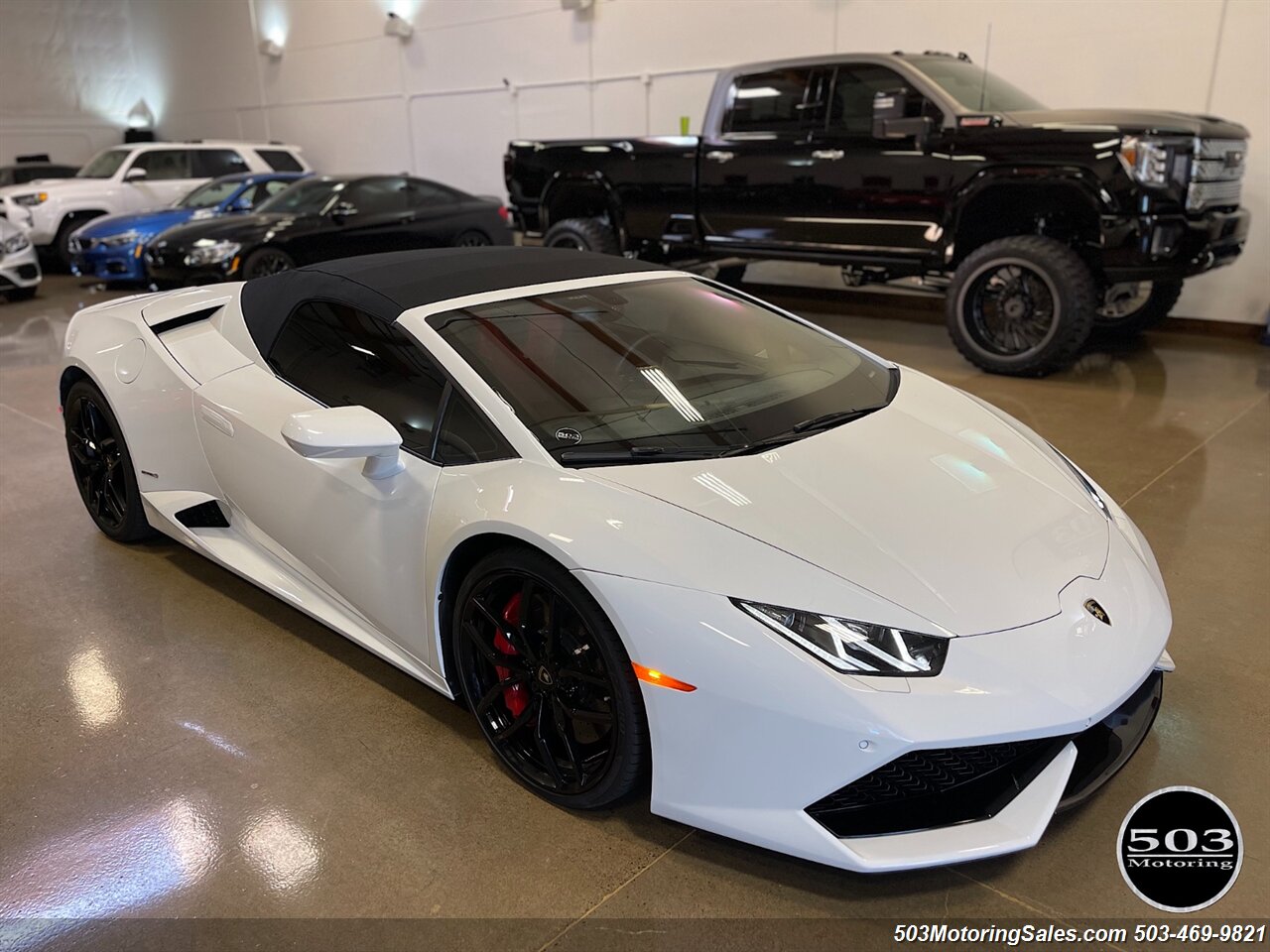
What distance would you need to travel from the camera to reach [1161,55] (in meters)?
7.26

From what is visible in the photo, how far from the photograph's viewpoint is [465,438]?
2.30 metres

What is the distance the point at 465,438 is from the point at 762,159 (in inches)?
215

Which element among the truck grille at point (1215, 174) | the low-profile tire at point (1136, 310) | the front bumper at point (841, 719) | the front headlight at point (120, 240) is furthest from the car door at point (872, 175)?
the front headlight at point (120, 240)

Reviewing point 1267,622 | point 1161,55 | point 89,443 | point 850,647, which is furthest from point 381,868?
point 1161,55

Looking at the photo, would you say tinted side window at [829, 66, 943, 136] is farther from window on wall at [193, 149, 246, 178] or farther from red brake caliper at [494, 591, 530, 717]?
A: window on wall at [193, 149, 246, 178]

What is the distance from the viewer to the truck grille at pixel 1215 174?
18.2ft

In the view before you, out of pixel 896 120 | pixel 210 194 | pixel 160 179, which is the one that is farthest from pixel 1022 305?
pixel 160 179

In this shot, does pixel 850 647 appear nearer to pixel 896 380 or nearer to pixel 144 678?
pixel 896 380

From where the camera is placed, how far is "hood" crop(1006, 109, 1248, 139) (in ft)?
18.0

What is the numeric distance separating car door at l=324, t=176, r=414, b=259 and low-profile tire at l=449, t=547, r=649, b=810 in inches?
298

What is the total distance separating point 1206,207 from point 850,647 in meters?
5.43

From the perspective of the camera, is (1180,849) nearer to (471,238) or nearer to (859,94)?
(859,94)

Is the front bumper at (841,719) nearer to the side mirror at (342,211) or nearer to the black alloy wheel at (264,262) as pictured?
the black alloy wheel at (264,262)

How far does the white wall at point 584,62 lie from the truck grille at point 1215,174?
1414 mm
